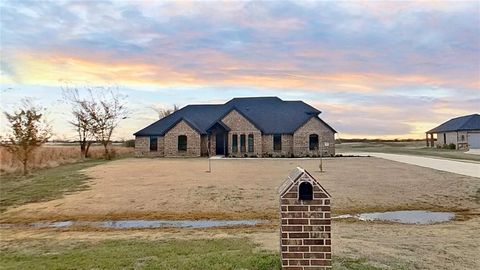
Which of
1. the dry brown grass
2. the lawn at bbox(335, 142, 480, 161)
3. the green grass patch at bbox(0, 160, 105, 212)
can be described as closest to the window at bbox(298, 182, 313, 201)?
→ the green grass patch at bbox(0, 160, 105, 212)

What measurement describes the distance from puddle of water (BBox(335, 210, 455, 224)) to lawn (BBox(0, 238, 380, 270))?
200 inches

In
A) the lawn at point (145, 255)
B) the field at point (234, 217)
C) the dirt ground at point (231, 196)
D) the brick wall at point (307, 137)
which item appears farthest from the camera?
the brick wall at point (307, 137)

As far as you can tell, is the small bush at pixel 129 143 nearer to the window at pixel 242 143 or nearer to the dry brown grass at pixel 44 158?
the dry brown grass at pixel 44 158

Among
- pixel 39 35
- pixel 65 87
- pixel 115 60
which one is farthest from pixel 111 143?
pixel 39 35

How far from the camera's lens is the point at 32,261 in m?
7.04

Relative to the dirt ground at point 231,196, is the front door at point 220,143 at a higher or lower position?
higher

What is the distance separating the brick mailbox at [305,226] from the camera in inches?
207

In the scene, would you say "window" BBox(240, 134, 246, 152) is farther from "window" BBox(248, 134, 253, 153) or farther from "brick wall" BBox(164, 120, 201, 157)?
"brick wall" BBox(164, 120, 201, 157)

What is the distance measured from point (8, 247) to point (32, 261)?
79.4 inches

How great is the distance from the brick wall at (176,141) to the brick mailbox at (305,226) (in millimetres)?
33105

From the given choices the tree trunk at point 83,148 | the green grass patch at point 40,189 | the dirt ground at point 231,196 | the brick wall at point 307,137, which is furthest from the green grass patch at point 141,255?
the tree trunk at point 83,148

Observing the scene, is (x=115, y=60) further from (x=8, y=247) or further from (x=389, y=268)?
(x=389, y=268)

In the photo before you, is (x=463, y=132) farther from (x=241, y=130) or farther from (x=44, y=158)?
(x=44, y=158)

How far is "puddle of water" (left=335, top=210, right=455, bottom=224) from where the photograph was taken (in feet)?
36.5
